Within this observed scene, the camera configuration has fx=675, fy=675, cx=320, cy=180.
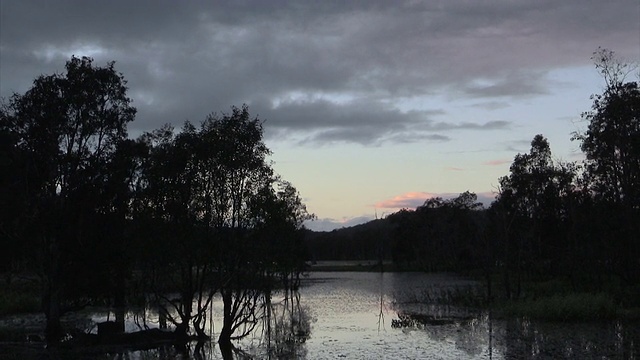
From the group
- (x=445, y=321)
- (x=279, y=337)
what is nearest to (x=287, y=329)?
(x=279, y=337)

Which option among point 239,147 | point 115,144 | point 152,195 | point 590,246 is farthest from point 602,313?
point 115,144

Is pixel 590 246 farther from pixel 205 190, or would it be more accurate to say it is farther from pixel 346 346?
→ pixel 205 190

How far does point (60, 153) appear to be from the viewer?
28922 mm

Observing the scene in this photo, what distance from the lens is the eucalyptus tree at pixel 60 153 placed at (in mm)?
28375

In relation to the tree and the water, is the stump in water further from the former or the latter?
the tree

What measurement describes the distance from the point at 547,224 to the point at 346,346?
4398 cm

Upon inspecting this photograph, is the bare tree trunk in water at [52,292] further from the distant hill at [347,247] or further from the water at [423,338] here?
the distant hill at [347,247]

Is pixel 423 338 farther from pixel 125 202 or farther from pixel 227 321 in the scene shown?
pixel 125 202

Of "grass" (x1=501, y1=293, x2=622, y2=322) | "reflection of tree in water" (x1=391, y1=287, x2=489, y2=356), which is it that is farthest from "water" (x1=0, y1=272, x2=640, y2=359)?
"grass" (x1=501, y1=293, x2=622, y2=322)

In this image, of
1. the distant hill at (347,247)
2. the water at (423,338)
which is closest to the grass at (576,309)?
the water at (423,338)

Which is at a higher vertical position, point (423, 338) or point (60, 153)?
point (60, 153)

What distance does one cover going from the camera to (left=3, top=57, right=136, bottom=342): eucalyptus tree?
93.1 ft

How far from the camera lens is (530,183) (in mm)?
61469

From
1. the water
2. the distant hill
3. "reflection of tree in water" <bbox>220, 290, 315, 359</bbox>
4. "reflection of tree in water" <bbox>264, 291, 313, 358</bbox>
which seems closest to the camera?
the water
